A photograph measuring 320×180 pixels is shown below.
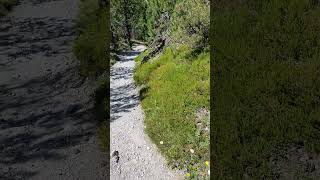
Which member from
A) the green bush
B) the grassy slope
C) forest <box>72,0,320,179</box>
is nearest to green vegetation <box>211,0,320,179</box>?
forest <box>72,0,320,179</box>

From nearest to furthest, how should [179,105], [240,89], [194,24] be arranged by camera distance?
[240,89]
[179,105]
[194,24]

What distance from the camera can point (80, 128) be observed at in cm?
2053

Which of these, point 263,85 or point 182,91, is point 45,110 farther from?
point 263,85

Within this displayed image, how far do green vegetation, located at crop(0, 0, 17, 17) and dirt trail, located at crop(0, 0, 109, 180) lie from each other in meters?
6.59

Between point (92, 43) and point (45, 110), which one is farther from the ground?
point (92, 43)

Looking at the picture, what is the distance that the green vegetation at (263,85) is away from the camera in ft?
51.0

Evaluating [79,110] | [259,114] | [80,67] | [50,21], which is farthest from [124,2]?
[259,114]

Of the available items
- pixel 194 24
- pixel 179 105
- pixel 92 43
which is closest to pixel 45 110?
pixel 179 105

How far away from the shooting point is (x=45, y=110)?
2264cm

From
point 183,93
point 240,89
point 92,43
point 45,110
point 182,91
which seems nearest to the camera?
point 240,89

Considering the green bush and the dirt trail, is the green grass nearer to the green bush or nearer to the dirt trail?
the dirt trail

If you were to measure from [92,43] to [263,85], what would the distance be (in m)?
15.4

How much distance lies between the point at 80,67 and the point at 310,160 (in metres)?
17.6

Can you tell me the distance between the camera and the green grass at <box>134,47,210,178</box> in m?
17.1
